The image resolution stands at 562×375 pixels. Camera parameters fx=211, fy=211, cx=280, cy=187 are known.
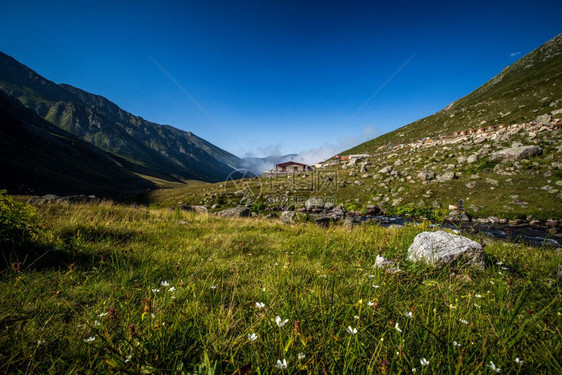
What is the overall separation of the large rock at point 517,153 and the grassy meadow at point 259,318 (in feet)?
75.2

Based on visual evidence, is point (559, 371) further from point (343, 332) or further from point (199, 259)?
point (199, 259)

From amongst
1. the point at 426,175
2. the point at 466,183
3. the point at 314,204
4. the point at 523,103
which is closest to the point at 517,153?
the point at 466,183

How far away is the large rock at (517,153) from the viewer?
19688 mm

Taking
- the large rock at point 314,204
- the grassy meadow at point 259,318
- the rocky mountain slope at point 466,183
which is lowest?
the large rock at point 314,204

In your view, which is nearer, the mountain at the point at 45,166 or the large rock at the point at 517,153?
the large rock at the point at 517,153

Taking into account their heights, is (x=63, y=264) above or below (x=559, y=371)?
below

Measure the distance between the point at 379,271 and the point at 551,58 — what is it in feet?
395

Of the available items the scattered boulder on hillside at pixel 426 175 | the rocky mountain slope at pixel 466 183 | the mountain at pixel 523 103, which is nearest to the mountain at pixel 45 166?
the rocky mountain slope at pixel 466 183

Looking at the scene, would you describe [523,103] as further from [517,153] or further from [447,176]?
[447,176]

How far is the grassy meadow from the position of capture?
4.98ft

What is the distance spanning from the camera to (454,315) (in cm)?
216

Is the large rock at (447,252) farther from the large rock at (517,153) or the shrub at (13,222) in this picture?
the large rock at (517,153)

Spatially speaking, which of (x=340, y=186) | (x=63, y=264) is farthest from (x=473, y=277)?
(x=340, y=186)

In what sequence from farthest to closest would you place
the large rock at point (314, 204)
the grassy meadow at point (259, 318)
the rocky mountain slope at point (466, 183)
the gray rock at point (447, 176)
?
the large rock at point (314, 204), the gray rock at point (447, 176), the rocky mountain slope at point (466, 183), the grassy meadow at point (259, 318)
